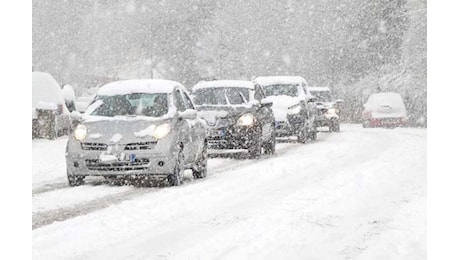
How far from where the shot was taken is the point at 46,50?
8.77 metres

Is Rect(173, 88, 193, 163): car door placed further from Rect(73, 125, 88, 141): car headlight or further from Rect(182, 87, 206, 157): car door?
Rect(73, 125, 88, 141): car headlight

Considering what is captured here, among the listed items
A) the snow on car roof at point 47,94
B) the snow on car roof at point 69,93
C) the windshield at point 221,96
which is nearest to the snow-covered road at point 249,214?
the windshield at point 221,96

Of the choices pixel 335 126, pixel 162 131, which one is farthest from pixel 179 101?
pixel 335 126

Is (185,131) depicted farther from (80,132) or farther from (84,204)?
(84,204)

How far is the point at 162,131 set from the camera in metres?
9.74

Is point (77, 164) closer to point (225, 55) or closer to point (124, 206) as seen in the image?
point (124, 206)

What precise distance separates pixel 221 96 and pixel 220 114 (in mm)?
659

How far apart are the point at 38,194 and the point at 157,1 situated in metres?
3.12

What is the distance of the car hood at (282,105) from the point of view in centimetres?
1803

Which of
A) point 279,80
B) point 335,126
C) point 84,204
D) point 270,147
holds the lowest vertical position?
point 84,204

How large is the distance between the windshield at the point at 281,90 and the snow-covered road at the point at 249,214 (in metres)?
6.79

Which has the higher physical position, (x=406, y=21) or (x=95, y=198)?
(x=406, y=21)

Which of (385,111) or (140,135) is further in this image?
(385,111)

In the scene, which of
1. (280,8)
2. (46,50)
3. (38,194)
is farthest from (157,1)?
(280,8)
